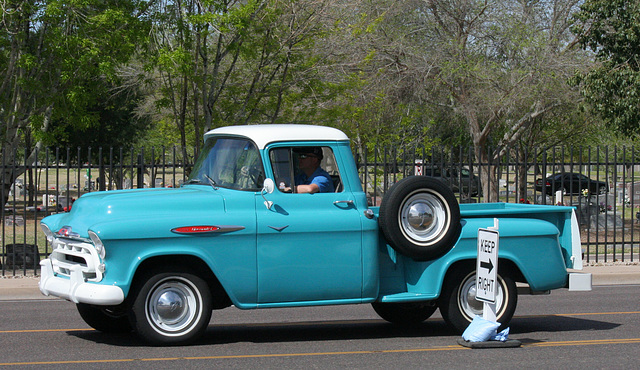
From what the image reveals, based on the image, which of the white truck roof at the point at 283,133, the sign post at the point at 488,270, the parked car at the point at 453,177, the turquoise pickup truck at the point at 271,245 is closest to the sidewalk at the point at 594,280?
the parked car at the point at 453,177

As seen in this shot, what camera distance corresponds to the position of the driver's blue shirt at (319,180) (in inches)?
314

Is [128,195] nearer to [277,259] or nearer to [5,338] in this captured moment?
[277,259]

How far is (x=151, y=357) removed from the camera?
23.5ft

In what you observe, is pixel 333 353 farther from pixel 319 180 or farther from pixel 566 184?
pixel 566 184

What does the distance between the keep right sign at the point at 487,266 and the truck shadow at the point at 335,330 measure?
828 mm

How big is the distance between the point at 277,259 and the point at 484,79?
18602 millimetres

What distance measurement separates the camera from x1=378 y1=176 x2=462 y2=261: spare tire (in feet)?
25.8

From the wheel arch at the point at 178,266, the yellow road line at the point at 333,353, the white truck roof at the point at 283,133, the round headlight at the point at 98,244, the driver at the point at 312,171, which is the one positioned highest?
the white truck roof at the point at 283,133

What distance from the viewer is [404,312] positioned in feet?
30.2

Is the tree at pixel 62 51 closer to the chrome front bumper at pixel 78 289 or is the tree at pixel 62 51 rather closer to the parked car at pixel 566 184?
the parked car at pixel 566 184

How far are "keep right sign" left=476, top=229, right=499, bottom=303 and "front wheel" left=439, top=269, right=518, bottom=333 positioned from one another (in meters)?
0.42

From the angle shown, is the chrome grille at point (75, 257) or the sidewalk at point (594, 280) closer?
the chrome grille at point (75, 257)

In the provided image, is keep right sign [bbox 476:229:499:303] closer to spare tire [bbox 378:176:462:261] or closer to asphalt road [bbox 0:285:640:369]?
spare tire [bbox 378:176:462:261]

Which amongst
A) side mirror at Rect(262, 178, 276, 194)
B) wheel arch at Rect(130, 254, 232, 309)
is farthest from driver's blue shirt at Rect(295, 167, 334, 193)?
wheel arch at Rect(130, 254, 232, 309)
